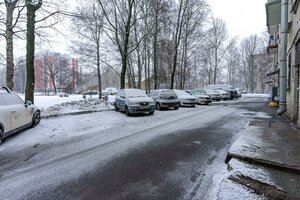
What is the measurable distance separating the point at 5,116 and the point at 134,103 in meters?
7.05

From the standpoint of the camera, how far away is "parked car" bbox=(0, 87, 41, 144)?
6164 mm

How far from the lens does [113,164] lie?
4.68 metres

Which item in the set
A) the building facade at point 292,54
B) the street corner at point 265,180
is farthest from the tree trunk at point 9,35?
the building facade at point 292,54

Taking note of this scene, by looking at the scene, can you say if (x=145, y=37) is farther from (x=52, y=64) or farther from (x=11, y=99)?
(x=52, y=64)

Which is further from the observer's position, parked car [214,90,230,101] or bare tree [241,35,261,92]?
bare tree [241,35,261,92]

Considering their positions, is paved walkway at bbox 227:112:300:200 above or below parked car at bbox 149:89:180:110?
below

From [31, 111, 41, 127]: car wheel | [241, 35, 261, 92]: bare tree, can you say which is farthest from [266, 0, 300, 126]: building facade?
[241, 35, 261, 92]: bare tree

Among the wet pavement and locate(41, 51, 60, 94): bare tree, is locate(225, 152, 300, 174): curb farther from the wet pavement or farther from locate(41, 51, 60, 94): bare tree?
locate(41, 51, 60, 94): bare tree

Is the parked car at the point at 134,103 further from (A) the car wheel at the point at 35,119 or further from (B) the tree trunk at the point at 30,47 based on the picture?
(B) the tree trunk at the point at 30,47

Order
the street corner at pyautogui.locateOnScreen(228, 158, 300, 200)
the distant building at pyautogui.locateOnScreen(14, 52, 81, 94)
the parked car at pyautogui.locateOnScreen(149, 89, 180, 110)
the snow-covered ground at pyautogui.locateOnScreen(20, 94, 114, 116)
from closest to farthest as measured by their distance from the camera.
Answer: the street corner at pyautogui.locateOnScreen(228, 158, 300, 200) → the snow-covered ground at pyautogui.locateOnScreen(20, 94, 114, 116) → the parked car at pyautogui.locateOnScreen(149, 89, 180, 110) → the distant building at pyautogui.locateOnScreen(14, 52, 81, 94)

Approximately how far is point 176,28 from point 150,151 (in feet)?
81.5

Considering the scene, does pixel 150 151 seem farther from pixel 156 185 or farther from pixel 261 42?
pixel 261 42

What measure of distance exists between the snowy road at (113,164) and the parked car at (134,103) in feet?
14.5

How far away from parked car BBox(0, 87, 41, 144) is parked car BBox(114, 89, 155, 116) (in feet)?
17.5
